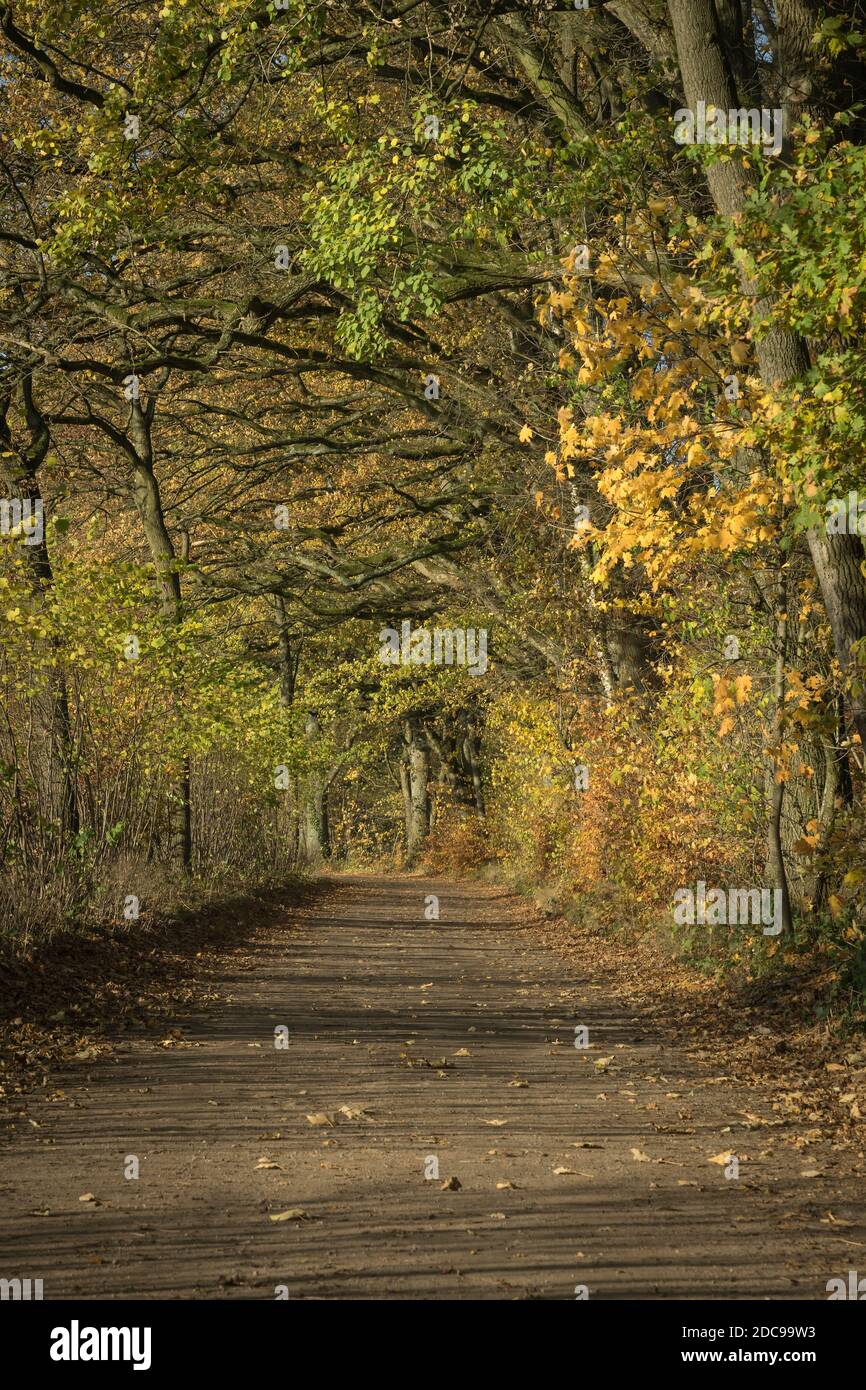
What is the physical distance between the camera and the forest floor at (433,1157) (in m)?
5.21

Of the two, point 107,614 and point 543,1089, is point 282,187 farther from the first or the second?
point 543,1089

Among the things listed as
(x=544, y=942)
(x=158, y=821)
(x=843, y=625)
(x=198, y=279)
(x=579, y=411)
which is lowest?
(x=544, y=942)

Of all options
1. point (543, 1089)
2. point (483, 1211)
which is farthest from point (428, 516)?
point (483, 1211)

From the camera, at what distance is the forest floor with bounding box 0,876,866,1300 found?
5.21m

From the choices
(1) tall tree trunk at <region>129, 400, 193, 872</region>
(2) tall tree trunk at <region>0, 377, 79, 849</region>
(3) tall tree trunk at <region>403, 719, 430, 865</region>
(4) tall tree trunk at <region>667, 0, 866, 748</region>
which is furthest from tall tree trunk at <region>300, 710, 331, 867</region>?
(4) tall tree trunk at <region>667, 0, 866, 748</region>

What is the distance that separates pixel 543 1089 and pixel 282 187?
12112 millimetres

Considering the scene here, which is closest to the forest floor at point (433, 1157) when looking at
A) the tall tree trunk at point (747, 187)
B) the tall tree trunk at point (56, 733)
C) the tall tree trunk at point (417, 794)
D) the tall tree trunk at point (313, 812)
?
the tall tree trunk at point (56, 733)

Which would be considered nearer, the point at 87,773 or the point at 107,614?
the point at 107,614

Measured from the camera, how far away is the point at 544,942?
19.7m

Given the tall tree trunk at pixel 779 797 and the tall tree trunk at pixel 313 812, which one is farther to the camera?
the tall tree trunk at pixel 313 812

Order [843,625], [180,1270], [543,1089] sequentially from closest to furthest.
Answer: [180,1270]
[543,1089]
[843,625]

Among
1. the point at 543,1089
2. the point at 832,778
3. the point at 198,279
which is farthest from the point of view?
the point at 198,279

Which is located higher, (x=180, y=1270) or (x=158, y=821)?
(x=158, y=821)

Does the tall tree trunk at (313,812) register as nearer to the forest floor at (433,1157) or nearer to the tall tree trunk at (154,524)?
the tall tree trunk at (154,524)
